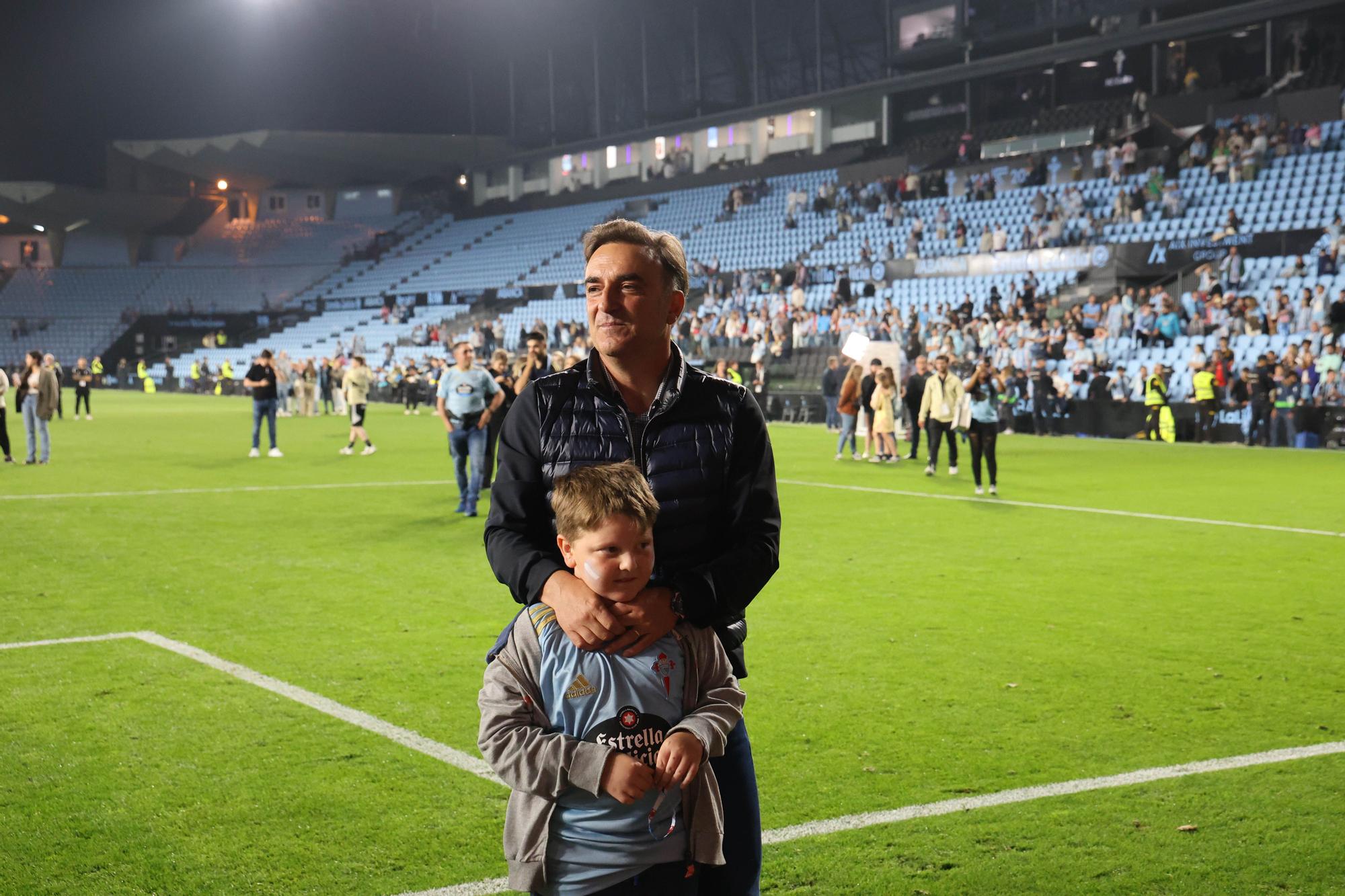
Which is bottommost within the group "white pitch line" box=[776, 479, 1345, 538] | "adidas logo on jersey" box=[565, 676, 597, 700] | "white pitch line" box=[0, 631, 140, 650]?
"white pitch line" box=[776, 479, 1345, 538]

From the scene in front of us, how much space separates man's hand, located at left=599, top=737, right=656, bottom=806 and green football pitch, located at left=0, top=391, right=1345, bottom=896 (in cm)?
187

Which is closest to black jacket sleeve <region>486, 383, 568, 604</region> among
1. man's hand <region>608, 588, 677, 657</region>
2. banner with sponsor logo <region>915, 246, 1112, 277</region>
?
man's hand <region>608, 588, 677, 657</region>

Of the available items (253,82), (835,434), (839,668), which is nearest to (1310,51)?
(835,434)

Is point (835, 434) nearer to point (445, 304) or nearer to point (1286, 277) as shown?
point (1286, 277)

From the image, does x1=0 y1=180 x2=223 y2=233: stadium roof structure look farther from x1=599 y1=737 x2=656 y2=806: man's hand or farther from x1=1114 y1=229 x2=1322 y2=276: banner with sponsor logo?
x1=599 y1=737 x2=656 y2=806: man's hand

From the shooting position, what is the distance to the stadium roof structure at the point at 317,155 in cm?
8025

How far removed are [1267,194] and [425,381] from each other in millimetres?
29543

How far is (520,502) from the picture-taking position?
327 centimetres

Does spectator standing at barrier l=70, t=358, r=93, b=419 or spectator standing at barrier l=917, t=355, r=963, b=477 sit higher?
spectator standing at barrier l=70, t=358, r=93, b=419

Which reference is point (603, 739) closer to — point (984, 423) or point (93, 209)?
point (984, 423)

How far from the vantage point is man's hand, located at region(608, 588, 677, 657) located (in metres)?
2.93

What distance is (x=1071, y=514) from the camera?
15.5m

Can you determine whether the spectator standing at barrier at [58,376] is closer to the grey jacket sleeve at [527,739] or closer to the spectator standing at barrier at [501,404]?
the spectator standing at barrier at [501,404]

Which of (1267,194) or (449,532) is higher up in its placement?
(1267,194)
